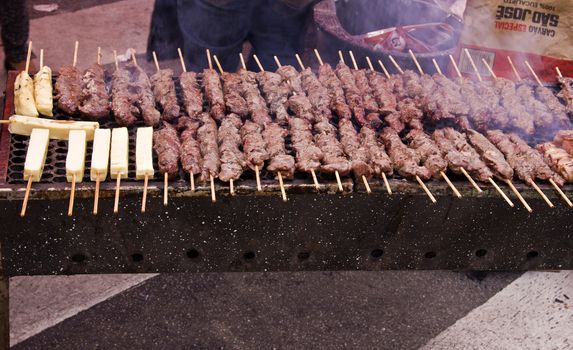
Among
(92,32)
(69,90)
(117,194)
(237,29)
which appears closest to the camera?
(117,194)

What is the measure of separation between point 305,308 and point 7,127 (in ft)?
9.12

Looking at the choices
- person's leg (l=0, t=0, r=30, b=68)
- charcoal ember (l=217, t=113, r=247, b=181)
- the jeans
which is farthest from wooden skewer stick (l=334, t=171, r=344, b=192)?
person's leg (l=0, t=0, r=30, b=68)

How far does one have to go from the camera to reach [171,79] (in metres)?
4.53

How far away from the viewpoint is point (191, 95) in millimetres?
4305

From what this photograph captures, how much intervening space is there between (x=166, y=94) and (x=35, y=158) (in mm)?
1180

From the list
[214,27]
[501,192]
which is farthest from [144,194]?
[214,27]

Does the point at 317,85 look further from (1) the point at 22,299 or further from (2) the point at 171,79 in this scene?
(1) the point at 22,299

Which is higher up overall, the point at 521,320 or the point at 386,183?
the point at 386,183

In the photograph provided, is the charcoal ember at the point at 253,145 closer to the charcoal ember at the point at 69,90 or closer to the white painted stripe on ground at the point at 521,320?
the charcoal ember at the point at 69,90

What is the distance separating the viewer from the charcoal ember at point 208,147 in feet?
11.6

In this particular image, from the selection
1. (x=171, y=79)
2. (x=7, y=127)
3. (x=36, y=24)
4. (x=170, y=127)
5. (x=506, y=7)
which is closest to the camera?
(x=7, y=127)

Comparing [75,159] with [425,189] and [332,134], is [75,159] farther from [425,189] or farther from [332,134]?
[425,189]

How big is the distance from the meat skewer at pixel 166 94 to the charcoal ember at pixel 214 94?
0.24 metres

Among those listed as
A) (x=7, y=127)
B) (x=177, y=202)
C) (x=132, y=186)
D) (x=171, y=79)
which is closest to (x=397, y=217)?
(x=177, y=202)
